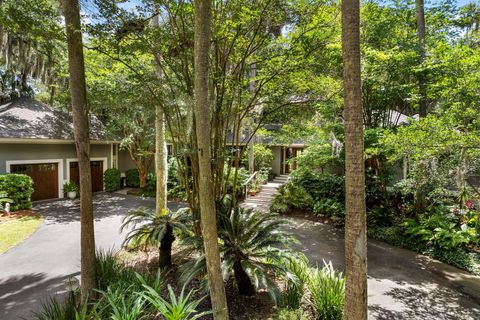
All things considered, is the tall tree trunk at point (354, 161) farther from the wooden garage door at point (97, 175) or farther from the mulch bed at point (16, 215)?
the wooden garage door at point (97, 175)

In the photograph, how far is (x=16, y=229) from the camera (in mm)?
9461

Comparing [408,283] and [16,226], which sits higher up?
[16,226]

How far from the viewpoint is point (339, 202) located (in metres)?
12.1

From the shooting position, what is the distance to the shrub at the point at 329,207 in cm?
1163

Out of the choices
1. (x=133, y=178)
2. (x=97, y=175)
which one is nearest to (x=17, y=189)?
(x=97, y=175)

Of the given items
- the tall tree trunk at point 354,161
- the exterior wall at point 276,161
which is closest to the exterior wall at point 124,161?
the exterior wall at point 276,161

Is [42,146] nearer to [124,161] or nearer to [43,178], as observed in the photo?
[43,178]

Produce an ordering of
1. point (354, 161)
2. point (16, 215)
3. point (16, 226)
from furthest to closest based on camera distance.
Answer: point (16, 215)
point (16, 226)
point (354, 161)

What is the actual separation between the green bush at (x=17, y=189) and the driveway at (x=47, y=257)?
2.26 ft

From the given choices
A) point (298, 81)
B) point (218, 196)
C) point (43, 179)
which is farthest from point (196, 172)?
point (43, 179)

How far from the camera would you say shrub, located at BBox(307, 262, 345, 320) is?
4238 mm

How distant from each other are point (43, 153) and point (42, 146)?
1.20 feet

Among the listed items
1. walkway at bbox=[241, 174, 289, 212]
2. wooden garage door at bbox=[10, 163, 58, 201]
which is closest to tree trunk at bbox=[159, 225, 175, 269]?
walkway at bbox=[241, 174, 289, 212]

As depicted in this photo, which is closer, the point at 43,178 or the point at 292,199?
the point at 292,199
